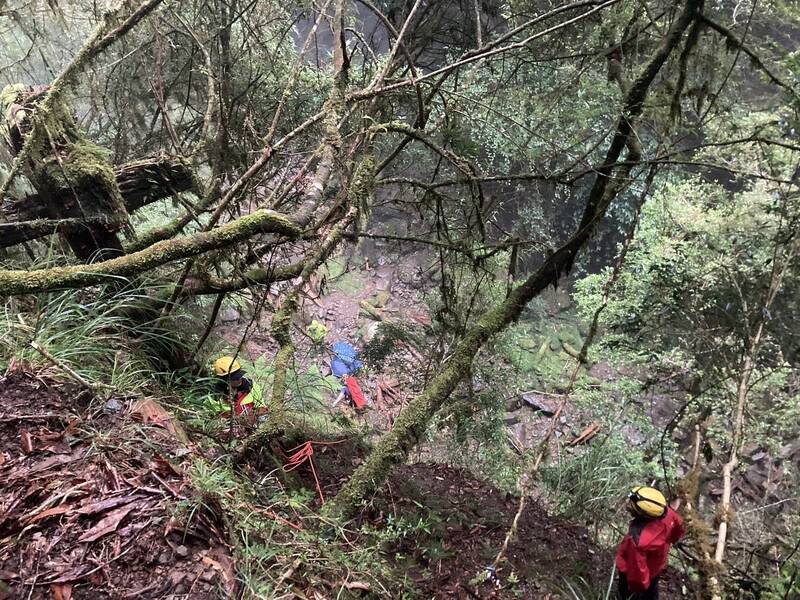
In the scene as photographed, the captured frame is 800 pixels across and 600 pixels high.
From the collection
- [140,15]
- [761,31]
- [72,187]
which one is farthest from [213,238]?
→ [761,31]

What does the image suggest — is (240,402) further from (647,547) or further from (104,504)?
(647,547)

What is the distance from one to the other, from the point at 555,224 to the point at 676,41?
1013 centimetres

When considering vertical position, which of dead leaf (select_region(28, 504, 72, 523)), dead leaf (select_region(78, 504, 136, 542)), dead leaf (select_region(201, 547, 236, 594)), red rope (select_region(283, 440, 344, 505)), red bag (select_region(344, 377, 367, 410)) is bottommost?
red bag (select_region(344, 377, 367, 410))

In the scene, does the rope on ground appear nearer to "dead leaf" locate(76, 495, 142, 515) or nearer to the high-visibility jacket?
"dead leaf" locate(76, 495, 142, 515)

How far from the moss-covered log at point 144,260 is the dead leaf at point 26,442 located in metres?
0.61

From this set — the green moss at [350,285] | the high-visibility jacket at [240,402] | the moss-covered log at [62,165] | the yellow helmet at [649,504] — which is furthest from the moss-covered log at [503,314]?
the green moss at [350,285]

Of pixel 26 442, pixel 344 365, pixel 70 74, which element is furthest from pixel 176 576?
pixel 344 365

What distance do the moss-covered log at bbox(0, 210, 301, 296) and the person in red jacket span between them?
3033 millimetres

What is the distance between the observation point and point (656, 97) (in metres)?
3.24

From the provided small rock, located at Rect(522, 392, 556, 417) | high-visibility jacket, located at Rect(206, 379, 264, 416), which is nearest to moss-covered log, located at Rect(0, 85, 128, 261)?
high-visibility jacket, located at Rect(206, 379, 264, 416)

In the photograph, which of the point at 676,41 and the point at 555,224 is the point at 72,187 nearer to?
the point at 676,41

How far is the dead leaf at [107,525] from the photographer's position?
1.71 metres

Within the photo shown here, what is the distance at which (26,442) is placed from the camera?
6.54 feet

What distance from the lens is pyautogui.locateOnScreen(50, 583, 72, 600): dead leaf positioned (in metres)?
1.54
